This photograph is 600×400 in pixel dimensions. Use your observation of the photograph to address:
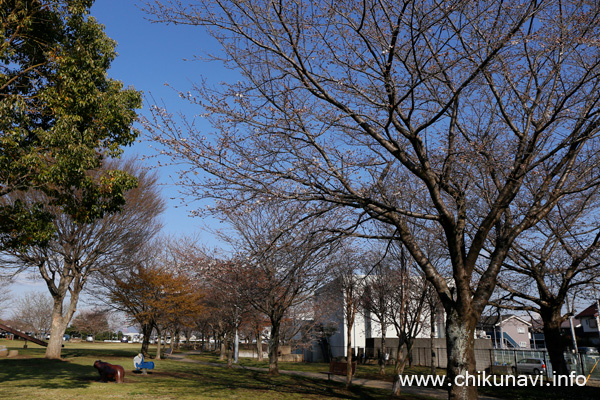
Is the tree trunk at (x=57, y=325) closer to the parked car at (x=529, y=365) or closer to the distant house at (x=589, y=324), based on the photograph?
the parked car at (x=529, y=365)

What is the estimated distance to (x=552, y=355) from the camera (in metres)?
13.7

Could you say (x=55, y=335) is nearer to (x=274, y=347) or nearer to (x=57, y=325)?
(x=57, y=325)

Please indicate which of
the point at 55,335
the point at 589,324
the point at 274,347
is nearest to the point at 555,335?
the point at 274,347

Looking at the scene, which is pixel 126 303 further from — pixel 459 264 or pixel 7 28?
pixel 459 264

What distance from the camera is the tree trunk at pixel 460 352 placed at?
6.99 metres

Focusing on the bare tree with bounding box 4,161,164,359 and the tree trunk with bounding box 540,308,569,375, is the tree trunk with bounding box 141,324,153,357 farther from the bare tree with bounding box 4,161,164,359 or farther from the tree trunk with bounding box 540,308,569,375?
the tree trunk with bounding box 540,308,569,375

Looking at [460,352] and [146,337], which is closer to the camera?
[460,352]

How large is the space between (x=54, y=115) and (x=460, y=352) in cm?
1018

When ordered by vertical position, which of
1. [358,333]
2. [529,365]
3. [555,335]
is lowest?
[529,365]

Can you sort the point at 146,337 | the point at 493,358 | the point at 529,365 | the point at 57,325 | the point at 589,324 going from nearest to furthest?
the point at 57,325 < the point at 529,365 < the point at 493,358 < the point at 146,337 < the point at 589,324

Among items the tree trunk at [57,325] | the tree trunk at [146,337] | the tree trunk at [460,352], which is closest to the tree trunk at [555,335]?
the tree trunk at [460,352]

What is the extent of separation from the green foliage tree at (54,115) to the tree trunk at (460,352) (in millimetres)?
8444

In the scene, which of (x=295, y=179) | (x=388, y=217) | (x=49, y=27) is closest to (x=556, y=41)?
(x=388, y=217)

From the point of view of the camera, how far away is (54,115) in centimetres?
984
